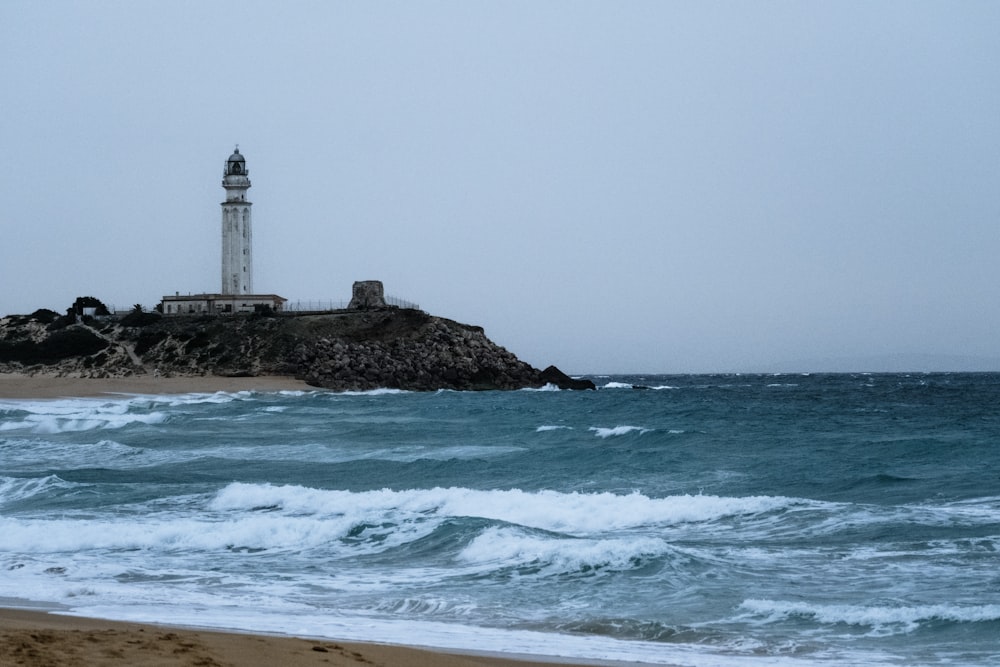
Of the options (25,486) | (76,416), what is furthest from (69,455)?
(76,416)

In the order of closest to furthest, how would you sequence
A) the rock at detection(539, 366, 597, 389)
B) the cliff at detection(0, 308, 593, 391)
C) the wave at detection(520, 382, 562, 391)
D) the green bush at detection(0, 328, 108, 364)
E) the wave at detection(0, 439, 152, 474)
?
the wave at detection(0, 439, 152, 474) → the cliff at detection(0, 308, 593, 391) → the green bush at detection(0, 328, 108, 364) → the wave at detection(520, 382, 562, 391) → the rock at detection(539, 366, 597, 389)

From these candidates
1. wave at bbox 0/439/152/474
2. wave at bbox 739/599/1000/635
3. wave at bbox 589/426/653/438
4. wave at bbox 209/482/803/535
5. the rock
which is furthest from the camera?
the rock

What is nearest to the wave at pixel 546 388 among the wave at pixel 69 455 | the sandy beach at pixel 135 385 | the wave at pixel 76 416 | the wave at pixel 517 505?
the sandy beach at pixel 135 385

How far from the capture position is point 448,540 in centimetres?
1611

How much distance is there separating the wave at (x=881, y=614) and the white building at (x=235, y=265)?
6510cm

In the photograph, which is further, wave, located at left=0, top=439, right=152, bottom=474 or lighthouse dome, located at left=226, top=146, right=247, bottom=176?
lighthouse dome, located at left=226, top=146, right=247, bottom=176

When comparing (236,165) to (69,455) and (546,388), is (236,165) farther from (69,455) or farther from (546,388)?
(69,455)

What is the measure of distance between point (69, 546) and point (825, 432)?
23396 millimetres

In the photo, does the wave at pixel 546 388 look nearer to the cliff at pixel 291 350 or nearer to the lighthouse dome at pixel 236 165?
the cliff at pixel 291 350

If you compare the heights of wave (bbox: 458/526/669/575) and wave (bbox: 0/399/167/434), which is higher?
wave (bbox: 0/399/167/434)

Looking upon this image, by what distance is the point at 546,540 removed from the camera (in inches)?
599

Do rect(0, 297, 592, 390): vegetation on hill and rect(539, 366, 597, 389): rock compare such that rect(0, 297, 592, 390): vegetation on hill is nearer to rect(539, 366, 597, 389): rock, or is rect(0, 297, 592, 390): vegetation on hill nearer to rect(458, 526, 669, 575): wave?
rect(539, 366, 597, 389): rock

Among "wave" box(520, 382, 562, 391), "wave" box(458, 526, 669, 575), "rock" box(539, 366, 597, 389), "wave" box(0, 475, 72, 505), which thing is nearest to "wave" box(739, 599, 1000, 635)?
"wave" box(458, 526, 669, 575)

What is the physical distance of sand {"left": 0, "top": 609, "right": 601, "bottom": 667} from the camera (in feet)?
26.2
